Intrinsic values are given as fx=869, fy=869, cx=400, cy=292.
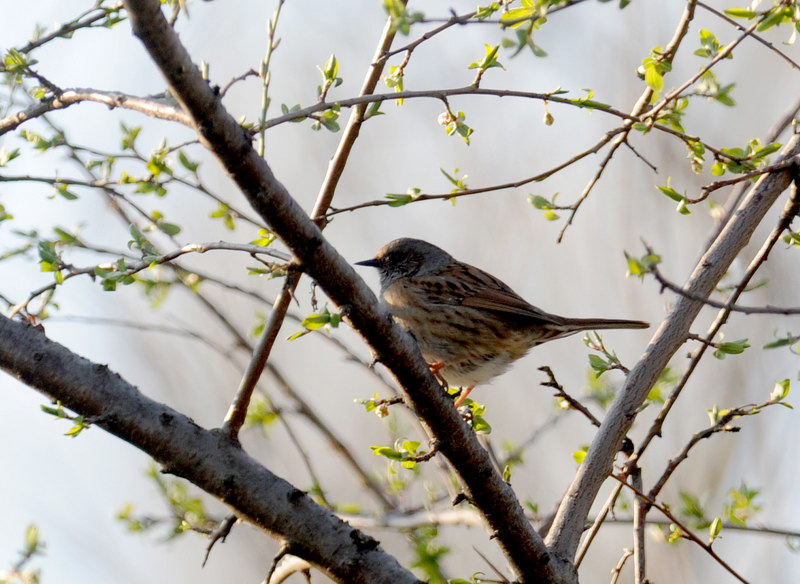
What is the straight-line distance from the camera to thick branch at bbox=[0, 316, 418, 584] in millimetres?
2869

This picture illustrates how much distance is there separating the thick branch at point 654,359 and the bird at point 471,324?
1243 millimetres

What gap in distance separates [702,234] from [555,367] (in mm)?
1872

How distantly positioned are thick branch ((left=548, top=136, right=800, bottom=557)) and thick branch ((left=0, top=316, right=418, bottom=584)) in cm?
68

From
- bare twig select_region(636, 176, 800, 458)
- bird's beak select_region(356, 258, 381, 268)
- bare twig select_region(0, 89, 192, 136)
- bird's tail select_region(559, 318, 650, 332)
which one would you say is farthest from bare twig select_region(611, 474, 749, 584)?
bird's beak select_region(356, 258, 381, 268)

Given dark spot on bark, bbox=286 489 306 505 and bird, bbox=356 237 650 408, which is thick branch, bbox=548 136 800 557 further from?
bird, bbox=356 237 650 408

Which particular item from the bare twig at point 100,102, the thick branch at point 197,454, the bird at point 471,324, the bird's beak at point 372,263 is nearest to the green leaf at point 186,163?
the bare twig at point 100,102

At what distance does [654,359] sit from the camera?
3340 millimetres

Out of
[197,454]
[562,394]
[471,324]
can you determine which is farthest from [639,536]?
[471,324]

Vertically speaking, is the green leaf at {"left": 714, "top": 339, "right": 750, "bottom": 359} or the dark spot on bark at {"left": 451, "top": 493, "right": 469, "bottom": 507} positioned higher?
the green leaf at {"left": 714, "top": 339, "right": 750, "bottom": 359}

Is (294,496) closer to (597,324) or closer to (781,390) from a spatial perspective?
(781,390)

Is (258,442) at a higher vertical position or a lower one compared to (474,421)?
higher

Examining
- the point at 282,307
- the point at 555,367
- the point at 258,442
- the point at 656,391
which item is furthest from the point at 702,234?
the point at 282,307

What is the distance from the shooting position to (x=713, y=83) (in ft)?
11.1

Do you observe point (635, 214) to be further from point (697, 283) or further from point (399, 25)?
point (399, 25)
